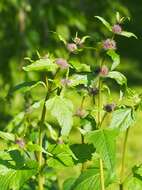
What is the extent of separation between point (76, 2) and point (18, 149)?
6201 millimetres

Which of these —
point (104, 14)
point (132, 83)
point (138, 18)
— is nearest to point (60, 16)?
point (104, 14)

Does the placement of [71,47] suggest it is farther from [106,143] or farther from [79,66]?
[106,143]

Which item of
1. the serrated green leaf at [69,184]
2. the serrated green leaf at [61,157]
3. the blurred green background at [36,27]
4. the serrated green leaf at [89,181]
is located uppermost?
the blurred green background at [36,27]

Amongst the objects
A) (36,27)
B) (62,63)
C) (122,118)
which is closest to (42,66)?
(62,63)

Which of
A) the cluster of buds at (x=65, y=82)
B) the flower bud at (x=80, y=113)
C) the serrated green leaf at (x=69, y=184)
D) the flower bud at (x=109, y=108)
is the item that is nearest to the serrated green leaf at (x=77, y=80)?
the cluster of buds at (x=65, y=82)

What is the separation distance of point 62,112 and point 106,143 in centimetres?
15

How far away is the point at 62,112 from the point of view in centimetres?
188

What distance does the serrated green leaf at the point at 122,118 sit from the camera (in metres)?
1.98

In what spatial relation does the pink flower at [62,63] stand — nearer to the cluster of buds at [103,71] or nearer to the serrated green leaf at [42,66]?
the serrated green leaf at [42,66]

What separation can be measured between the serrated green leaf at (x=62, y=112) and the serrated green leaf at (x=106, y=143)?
70 millimetres

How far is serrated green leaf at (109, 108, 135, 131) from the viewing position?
1.98 m

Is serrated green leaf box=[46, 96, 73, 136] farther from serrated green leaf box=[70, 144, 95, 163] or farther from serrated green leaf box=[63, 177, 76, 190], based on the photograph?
serrated green leaf box=[63, 177, 76, 190]

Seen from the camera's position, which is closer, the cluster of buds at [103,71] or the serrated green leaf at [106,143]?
the serrated green leaf at [106,143]

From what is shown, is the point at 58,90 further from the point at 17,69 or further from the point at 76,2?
the point at 76,2
